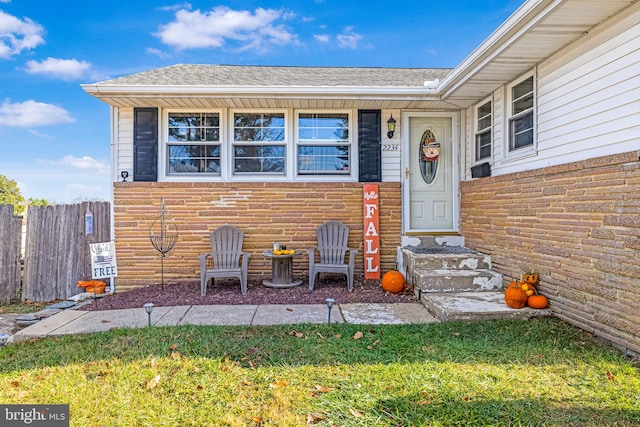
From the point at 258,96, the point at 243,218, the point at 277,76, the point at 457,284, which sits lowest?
the point at 457,284

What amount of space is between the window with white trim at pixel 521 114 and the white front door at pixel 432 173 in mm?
1383

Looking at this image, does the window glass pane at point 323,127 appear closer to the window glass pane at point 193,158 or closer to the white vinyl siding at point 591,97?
the window glass pane at point 193,158

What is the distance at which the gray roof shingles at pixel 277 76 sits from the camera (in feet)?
18.4

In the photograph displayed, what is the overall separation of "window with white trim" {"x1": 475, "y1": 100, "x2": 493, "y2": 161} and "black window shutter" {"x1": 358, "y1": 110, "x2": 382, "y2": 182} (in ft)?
5.18

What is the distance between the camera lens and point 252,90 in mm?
5355

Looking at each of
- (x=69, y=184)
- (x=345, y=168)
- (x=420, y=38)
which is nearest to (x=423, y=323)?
(x=345, y=168)

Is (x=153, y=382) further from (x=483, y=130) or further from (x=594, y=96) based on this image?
(x=483, y=130)

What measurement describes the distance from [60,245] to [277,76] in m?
4.65

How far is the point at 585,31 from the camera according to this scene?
139 inches

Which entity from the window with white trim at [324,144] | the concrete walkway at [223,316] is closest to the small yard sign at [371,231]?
the window with white trim at [324,144]

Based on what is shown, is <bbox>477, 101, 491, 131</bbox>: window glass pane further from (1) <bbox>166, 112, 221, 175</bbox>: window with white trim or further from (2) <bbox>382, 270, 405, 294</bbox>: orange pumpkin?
(1) <bbox>166, 112, 221, 175</bbox>: window with white trim

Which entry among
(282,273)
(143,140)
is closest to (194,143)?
(143,140)

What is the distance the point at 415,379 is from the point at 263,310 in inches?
88.8

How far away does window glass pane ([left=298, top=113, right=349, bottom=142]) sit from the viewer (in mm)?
6117
